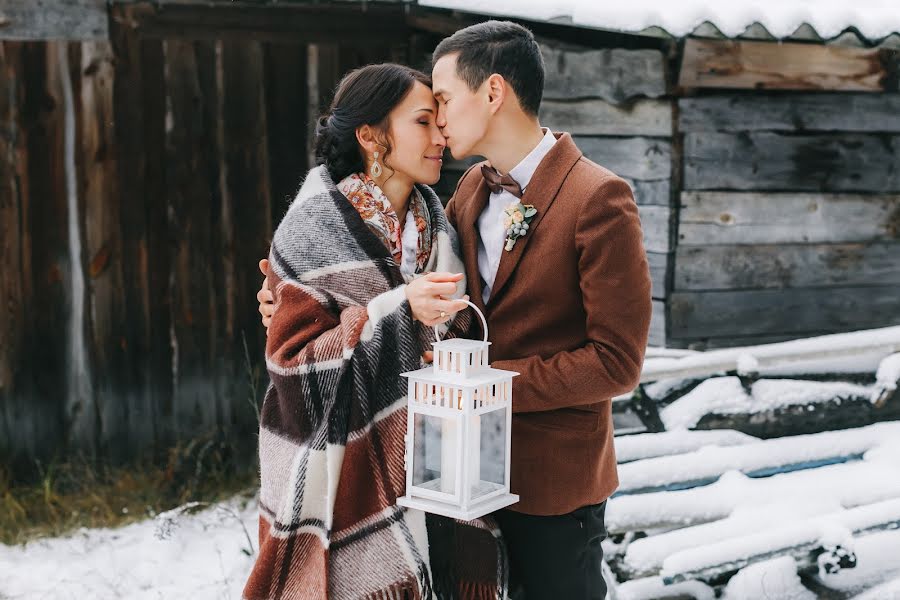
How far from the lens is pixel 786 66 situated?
16.2ft

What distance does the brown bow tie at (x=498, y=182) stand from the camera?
8.15 ft

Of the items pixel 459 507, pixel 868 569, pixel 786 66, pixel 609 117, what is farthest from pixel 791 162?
pixel 459 507

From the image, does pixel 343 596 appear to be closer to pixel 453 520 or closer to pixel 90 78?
pixel 453 520

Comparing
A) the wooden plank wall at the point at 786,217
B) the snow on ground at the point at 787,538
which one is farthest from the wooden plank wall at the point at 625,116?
the snow on ground at the point at 787,538

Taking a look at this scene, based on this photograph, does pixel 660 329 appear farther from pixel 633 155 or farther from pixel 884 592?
pixel 884 592

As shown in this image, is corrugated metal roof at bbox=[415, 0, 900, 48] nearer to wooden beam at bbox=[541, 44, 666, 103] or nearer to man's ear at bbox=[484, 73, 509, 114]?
wooden beam at bbox=[541, 44, 666, 103]

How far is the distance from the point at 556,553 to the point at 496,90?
116 cm

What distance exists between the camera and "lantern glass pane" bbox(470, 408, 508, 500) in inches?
87.1

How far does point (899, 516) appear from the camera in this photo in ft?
12.9

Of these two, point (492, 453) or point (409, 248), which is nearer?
point (492, 453)

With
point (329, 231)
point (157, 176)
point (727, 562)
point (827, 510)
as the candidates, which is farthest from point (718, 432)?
point (157, 176)

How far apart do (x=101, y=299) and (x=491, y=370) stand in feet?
11.6

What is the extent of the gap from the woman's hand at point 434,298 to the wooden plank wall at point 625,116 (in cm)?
284

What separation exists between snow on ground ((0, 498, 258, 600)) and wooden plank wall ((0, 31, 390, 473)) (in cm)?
59
